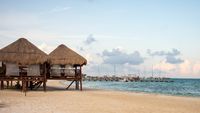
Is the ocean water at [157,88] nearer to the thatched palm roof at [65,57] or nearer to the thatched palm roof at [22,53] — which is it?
the thatched palm roof at [65,57]

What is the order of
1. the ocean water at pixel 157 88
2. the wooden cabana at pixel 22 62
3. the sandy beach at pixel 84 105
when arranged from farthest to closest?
1. the ocean water at pixel 157 88
2. the wooden cabana at pixel 22 62
3. the sandy beach at pixel 84 105

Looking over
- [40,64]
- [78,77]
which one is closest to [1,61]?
[40,64]

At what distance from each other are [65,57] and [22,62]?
4.13 meters

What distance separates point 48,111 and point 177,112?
615cm

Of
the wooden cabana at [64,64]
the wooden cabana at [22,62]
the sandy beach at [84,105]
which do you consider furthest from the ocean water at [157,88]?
the sandy beach at [84,105]

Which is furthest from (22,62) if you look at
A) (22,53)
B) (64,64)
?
(64,64)

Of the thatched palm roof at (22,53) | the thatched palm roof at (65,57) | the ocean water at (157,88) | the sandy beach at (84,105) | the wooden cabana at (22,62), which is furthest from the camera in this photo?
the ocean water at (157,88)

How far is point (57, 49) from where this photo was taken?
30.0 m

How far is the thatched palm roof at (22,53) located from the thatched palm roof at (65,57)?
5.09ft

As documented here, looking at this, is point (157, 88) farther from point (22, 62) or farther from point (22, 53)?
point (22, 62)

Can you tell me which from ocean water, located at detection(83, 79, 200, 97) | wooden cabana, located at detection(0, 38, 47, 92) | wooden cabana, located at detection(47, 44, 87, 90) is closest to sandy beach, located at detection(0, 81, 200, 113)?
wooden cabana, located at detection(0, 38, 47, 92)

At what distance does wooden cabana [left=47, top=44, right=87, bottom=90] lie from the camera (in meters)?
29.0

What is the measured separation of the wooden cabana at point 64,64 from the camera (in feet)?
95.2

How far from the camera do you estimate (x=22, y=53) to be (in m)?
27.1
